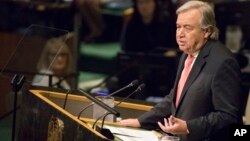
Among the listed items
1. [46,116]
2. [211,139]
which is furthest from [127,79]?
[211,139]

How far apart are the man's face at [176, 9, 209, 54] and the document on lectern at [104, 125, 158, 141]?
559 mm

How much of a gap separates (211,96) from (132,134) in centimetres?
53

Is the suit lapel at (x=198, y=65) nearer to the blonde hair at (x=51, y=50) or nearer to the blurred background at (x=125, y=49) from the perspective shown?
the blurred background at (x=125, y=49)

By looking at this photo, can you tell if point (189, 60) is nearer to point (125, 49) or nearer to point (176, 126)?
point (176, 126)

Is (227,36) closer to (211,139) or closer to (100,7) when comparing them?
(100,7)

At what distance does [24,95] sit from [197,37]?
1.40 meters

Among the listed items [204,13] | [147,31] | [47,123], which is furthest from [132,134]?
[147,31]

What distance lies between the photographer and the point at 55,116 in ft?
14.4

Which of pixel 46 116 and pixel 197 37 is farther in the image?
pixel 46 116

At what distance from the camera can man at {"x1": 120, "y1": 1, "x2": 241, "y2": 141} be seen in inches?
153

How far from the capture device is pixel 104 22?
10438 mm

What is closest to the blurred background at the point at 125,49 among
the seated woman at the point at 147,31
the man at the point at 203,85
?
the seated woman at the point at 147,31

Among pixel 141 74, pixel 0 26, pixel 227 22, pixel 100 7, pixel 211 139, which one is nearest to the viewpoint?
pixel 211 139

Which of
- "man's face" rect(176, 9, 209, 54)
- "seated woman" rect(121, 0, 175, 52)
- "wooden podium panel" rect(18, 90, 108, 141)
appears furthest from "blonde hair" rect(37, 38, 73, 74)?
"man's face" rect(176, 9, 209, 54)
